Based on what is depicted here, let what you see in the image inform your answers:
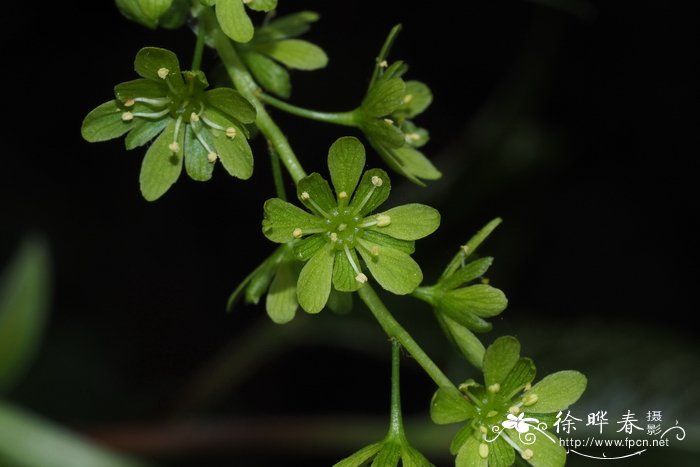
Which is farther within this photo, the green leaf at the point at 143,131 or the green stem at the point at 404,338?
the green leaf at the point at 143,131

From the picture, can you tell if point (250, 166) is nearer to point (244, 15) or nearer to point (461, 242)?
point (244, 15)

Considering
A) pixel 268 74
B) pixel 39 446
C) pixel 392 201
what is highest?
pixel 268 74

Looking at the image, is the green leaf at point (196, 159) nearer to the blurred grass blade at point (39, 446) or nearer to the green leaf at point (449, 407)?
the green leaf at point (449, 407)

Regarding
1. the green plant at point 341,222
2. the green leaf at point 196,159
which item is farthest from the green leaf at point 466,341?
the green leaf at point 196,159

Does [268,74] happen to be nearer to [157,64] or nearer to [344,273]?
[157,64]

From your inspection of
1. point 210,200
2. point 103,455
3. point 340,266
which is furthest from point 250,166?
point 210,200

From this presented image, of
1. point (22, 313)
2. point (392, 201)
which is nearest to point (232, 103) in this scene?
point (22, 313)
